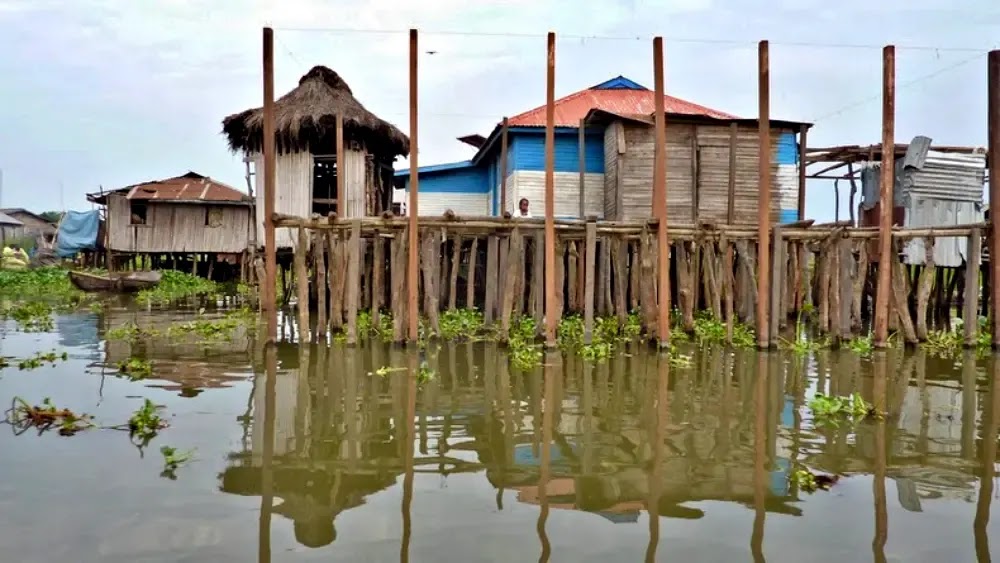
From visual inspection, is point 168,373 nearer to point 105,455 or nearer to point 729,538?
point 105,455

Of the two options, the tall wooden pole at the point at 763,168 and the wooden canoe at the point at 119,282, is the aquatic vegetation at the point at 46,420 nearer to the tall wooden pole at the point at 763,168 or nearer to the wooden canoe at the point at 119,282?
the tall wooden pole at the point at 763,168

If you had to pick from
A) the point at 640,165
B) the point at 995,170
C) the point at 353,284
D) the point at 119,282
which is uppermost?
the point at 640,165

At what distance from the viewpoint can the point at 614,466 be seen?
5672 mm

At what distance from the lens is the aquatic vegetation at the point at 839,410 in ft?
23.5

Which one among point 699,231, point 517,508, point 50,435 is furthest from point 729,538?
point 699,231

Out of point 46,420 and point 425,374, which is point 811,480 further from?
point 46,420

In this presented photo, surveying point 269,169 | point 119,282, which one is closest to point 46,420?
point 269,169

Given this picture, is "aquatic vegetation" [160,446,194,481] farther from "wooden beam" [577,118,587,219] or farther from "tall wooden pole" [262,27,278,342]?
"wooden beam" [577,118,587,219]

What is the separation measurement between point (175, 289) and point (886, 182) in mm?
23167

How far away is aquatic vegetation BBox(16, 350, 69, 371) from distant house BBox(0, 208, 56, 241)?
4576cm

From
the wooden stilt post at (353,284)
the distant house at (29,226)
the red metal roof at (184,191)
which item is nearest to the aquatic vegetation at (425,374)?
the wooden stilt post at (353,284)

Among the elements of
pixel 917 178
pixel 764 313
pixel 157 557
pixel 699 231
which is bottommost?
pixel 157 557

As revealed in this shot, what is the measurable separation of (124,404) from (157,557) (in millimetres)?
4048

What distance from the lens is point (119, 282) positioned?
26953 mm
